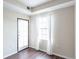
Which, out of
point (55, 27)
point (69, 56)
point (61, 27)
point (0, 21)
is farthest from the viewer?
point (55, 27)

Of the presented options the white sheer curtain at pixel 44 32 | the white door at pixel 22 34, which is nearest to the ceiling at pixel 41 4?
the white sheer curtain at pixel 44 32

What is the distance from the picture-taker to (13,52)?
135 inches

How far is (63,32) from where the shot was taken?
308cm

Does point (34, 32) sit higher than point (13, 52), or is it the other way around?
point (34, 32)

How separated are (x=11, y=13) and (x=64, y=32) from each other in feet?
10.1

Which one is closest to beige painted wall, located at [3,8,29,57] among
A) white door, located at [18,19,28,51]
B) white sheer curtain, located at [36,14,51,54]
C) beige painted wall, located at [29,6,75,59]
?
white door, located at [18,19,28,51]

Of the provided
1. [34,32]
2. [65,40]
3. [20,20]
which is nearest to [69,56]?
[65,40]

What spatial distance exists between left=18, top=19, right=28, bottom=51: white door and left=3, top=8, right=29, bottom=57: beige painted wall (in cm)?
35

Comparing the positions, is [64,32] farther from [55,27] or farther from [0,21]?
[0,21]

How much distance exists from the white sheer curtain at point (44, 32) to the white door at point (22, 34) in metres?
1.02

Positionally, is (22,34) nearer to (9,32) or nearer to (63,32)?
(9,32)

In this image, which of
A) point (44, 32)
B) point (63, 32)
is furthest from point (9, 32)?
point (63, 32)

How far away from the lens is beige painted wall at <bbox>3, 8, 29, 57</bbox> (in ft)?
9.92

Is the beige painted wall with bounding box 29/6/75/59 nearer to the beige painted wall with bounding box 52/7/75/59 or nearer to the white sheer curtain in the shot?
the beige painted wall with bounding box 52/7/75/59
